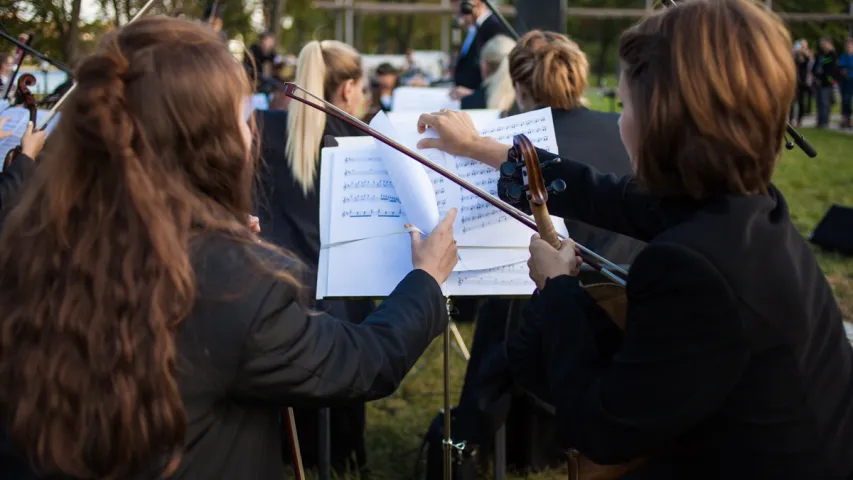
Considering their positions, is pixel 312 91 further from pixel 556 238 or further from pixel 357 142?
pixel 556 238

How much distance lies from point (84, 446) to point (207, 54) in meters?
0.66

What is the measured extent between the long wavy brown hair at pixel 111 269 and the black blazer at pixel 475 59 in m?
5.20

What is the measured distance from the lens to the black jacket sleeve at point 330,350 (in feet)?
4.23

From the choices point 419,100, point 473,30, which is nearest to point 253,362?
point 473,30

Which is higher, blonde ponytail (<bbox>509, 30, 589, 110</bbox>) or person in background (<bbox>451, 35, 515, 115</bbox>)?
blonde ponytail (<bbox>509, 30, 589, 110</bbox>)

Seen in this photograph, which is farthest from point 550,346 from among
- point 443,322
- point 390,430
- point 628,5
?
point 628,5

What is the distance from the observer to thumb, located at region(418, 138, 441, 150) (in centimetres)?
212

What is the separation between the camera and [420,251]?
5.91 feet

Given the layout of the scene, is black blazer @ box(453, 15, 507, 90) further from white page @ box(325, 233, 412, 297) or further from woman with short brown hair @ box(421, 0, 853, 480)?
woman with short brown hair @ box(421, 0, 853, 480)

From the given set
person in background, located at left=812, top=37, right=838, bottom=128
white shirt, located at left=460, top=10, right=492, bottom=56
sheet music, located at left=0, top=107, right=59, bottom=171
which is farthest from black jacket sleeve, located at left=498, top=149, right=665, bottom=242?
person in background, located at left=812, top=37, right=838, bottom=128

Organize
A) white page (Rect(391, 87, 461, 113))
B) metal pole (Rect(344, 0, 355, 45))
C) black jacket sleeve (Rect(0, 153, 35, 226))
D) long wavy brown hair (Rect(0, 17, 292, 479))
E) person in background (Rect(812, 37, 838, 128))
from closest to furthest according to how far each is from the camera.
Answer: long wavy brown hair (Rect(0, 17, 292, 479))
black jacket sleeve (Rect(0, 153, 35, 226))
white page (Rect(391, 87, 461, 113))
person in background (Rect(812, 37, 838, 128))
metal pole (Rect(344, 0, 355, 45))

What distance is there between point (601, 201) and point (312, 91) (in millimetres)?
1638

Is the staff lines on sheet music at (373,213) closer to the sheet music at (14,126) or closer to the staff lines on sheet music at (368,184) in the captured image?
the staff lines on sheet music at (368,184)

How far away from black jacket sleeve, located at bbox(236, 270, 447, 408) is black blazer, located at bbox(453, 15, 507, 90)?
16.2 feet
